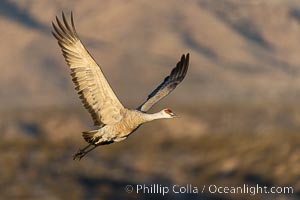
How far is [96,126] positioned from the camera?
2189 cm

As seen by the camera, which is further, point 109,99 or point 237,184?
point 237,184

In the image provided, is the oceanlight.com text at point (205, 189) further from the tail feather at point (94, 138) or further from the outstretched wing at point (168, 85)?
the tail feather at point (94, 138)

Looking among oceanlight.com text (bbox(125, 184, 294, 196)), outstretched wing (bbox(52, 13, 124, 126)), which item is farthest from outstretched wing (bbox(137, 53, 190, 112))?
oceanlight.com text (bbox(125, 184, 294, 196))

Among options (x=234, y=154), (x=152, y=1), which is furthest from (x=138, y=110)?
(x=152, y=1)

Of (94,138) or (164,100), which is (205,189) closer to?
(164,100)

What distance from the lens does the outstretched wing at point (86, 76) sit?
2067cm

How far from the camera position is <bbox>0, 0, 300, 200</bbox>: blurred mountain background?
235 feet

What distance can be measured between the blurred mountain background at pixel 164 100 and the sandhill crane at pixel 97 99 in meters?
41.7

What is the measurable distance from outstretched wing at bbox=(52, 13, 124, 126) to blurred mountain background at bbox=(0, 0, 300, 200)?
4182 centimetres

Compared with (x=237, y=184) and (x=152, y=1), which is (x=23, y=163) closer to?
(x=237, y=184)

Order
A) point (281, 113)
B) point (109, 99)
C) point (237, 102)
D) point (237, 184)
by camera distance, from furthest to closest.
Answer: point (237, 102) → point (281, 113) → point (237, 184) → point (109, 99)

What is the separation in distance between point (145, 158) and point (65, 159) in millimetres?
6165

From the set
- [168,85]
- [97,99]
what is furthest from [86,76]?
[168,85]

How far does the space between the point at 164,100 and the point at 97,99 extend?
213ft
